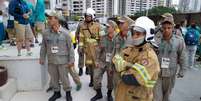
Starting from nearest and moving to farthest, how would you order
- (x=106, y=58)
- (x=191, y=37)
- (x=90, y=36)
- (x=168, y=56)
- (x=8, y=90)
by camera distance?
(x=168, y=56), (x=106, y=58), (x=8, y=90), (x=90, y=36), (x=191, y=37)

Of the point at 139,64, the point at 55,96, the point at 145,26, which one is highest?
the point at 145,26

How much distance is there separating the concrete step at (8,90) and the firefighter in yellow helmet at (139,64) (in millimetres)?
2270

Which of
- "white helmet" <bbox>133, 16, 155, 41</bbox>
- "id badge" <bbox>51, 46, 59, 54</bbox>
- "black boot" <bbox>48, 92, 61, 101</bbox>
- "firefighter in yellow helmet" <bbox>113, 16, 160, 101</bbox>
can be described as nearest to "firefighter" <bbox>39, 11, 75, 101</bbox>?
"id badge" <bbox>51, 46, 59, 54</bbox>

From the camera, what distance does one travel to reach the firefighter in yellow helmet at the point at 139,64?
2705mm

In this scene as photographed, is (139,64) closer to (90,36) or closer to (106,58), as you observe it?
(106,58)

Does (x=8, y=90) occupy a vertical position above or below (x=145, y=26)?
below

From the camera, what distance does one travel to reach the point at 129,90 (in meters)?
2.98

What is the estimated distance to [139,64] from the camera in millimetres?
2734

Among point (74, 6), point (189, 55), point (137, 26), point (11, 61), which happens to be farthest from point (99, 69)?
point (74, 6)

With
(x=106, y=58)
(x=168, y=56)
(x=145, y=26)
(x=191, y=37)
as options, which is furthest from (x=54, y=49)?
(x=191, y=37)

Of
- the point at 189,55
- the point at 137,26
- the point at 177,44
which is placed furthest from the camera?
the point at 189,55

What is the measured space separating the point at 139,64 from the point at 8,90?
269cm

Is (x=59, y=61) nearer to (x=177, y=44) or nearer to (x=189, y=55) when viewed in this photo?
(x=177, y=44)

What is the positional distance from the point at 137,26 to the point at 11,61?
2.85 m
